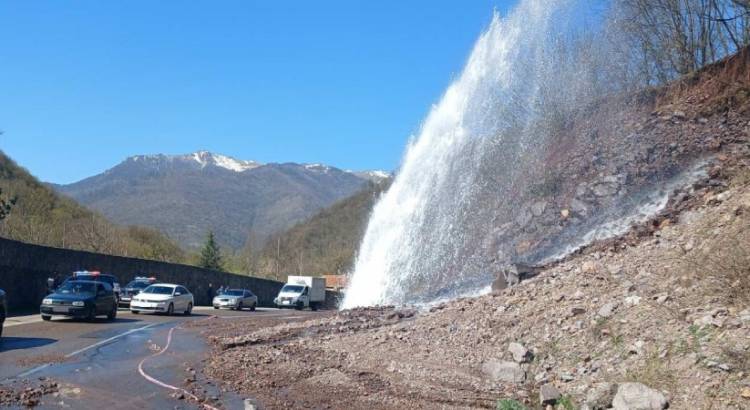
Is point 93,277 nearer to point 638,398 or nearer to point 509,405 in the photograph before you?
point 509,405

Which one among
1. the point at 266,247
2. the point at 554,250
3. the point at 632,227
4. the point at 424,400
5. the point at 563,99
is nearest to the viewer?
the point at 424,400

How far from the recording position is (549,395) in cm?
995

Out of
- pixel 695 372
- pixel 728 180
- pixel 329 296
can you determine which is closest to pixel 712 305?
pixel 695 372

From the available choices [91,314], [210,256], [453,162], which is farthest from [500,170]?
[210,256]

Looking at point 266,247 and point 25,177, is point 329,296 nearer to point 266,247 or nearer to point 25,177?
point 25,177

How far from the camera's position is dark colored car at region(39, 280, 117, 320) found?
901 inches

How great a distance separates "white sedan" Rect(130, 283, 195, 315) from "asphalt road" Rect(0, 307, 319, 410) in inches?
328

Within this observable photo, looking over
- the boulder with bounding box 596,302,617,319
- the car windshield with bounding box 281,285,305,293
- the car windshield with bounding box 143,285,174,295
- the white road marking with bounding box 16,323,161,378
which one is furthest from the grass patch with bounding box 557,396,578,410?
the car windshield with bounding box 281,285,305,293

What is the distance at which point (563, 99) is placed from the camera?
28016 mm

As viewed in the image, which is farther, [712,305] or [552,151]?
[552,151]

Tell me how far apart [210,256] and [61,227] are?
24458mm

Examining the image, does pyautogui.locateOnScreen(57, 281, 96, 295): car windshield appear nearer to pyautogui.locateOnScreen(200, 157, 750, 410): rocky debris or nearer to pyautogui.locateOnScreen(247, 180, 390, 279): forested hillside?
pyautogui.locateOnScreen(200, 157, 750, 410): rocky debris

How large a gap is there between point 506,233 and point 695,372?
600 inches

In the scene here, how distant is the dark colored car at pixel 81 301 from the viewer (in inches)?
901
